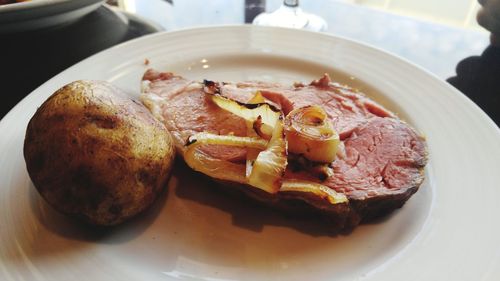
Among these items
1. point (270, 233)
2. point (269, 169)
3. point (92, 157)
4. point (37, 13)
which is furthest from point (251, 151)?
point (37, 13)

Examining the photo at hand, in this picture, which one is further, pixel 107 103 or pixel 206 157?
pixel 206 157

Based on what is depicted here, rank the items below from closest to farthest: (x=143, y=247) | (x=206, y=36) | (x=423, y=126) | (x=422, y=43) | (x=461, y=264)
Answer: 1. (x=461, y=264)
2. (x=143, y=247)
3. (x=423, y=126)
4. (x=206, y=36)
5. (x=422, y=43)

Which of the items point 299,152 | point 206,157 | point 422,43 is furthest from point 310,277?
point 422,43

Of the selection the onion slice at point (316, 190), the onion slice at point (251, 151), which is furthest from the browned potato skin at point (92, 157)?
the onion slice at point (316, 190)

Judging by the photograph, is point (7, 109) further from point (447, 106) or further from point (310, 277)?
point (447, 106)

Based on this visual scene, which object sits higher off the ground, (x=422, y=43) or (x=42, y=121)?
(x=42, y=121)

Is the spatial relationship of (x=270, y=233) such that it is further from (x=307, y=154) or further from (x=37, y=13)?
(x=37, y=13)

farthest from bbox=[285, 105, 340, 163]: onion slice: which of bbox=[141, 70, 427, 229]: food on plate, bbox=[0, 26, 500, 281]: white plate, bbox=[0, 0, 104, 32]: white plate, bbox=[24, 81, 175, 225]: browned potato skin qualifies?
bbox=[0, 0, 104, 32]: white plate

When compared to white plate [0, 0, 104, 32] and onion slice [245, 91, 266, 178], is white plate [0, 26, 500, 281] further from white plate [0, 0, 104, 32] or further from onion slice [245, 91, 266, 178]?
white plate [0, 0, 104, 32]
